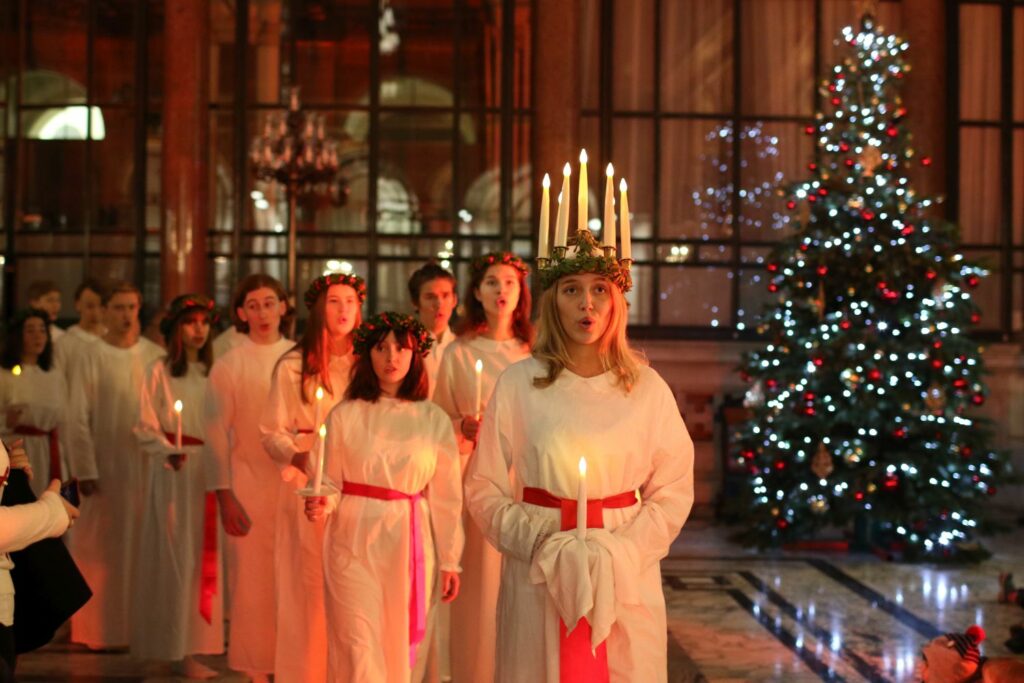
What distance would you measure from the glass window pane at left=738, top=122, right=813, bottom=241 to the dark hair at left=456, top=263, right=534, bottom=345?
7.87 meters

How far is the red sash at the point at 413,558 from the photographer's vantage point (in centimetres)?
505

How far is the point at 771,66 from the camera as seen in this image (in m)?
13.7

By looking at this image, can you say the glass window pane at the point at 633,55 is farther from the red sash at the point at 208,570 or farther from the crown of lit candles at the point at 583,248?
the crown of lit candles at the point at 583,248

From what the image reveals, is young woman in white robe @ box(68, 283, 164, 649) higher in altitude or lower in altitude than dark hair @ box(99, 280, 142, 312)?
lower

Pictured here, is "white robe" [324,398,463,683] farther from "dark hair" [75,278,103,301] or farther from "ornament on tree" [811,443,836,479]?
"ornament on tree" [811,443,836,479]

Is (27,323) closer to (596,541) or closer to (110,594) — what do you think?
(110,594)

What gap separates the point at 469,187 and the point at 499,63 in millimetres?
1325

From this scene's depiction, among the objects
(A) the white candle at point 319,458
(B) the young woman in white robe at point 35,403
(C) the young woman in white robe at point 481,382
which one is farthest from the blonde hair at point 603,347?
(B) the young woman in white robe at point 35,403

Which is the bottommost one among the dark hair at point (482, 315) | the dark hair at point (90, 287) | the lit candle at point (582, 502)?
the lit candle at point (582, 502)

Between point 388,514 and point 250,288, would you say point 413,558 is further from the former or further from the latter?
point 250,288

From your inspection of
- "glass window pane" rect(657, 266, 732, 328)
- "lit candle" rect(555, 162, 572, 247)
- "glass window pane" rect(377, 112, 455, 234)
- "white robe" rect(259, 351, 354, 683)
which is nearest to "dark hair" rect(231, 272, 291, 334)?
"white robe" rect(259, 351, 354, 683)

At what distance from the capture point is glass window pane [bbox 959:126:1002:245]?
13.5 m

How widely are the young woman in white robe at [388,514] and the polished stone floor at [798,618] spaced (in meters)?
1.76

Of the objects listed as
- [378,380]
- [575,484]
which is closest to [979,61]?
[378,380]
